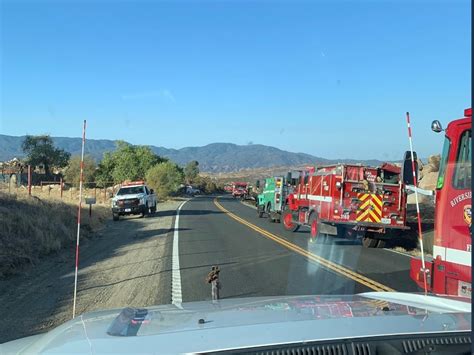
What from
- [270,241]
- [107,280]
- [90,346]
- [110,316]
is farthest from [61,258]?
[90,346]

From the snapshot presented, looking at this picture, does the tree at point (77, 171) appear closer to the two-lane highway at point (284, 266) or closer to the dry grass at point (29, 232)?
the dry grass at point (29, 232)

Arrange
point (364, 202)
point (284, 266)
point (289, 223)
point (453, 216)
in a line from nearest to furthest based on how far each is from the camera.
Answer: point (453, 216), point (284, 266), point (364, 202), point (289, 223)

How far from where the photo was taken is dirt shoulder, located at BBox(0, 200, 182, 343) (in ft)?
24.8

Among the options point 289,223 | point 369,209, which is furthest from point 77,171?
point 369,209

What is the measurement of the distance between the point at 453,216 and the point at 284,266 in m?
6.28

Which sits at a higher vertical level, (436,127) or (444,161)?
(436,127)

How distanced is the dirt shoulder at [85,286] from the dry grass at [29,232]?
0.38 m

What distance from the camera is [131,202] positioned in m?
29.9

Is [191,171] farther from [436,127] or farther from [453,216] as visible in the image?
[453,216]

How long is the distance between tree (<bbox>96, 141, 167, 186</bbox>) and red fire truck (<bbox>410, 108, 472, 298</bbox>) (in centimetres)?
6982

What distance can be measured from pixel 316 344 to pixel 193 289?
23.8 ft

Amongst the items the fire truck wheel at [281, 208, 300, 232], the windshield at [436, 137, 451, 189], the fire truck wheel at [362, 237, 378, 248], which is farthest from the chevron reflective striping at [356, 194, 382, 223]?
the windshield at [436, 137, 451, 189]

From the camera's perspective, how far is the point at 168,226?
78.0 feet

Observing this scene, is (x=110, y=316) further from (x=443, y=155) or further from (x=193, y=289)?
(x=193, y=289)
